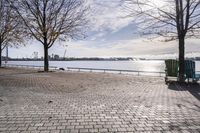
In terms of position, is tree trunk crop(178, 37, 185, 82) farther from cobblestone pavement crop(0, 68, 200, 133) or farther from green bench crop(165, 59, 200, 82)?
cobblestone pavement crop(0, 68, 200, 133)

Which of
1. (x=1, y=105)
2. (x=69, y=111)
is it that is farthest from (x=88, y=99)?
(x=1, y=105)

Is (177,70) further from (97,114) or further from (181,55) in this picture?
(97,114)

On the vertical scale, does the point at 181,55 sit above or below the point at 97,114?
above

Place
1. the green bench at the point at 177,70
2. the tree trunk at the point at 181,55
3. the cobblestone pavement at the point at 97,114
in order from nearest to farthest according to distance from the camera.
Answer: the cobblestone pavement at the point at 97,114
the green bench at the point at 177,70
the tree trunk at the point at 181,55

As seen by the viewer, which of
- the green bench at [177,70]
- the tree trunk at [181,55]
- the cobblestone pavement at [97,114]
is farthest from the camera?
the tree trunk at [181,55]

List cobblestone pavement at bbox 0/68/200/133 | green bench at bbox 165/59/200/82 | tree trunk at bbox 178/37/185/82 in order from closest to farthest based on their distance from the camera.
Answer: cobblestone pavement at bbox 0/68/200/133 → green bench at bbox 165/59/200/82 → tree trunk at bbox 178/37/185/82

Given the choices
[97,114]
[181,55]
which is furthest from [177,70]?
[97,114]

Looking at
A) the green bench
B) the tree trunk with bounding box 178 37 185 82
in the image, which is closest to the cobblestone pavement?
the green bench

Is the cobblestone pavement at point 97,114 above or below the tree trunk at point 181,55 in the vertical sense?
below

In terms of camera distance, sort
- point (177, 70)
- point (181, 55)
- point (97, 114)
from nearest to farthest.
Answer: point (97, 114) < point (181, 55) < point (177, 70)

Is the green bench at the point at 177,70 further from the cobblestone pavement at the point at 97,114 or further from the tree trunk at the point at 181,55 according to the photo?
the cobblestone pavement at the point at 97,114

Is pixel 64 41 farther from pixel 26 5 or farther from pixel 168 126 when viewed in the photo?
pixel 168 126

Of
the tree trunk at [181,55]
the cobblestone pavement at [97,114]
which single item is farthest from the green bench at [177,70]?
the cobblestone pavement at [97,114]

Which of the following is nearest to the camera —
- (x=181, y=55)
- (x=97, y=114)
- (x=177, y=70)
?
(x=97, y=114)
